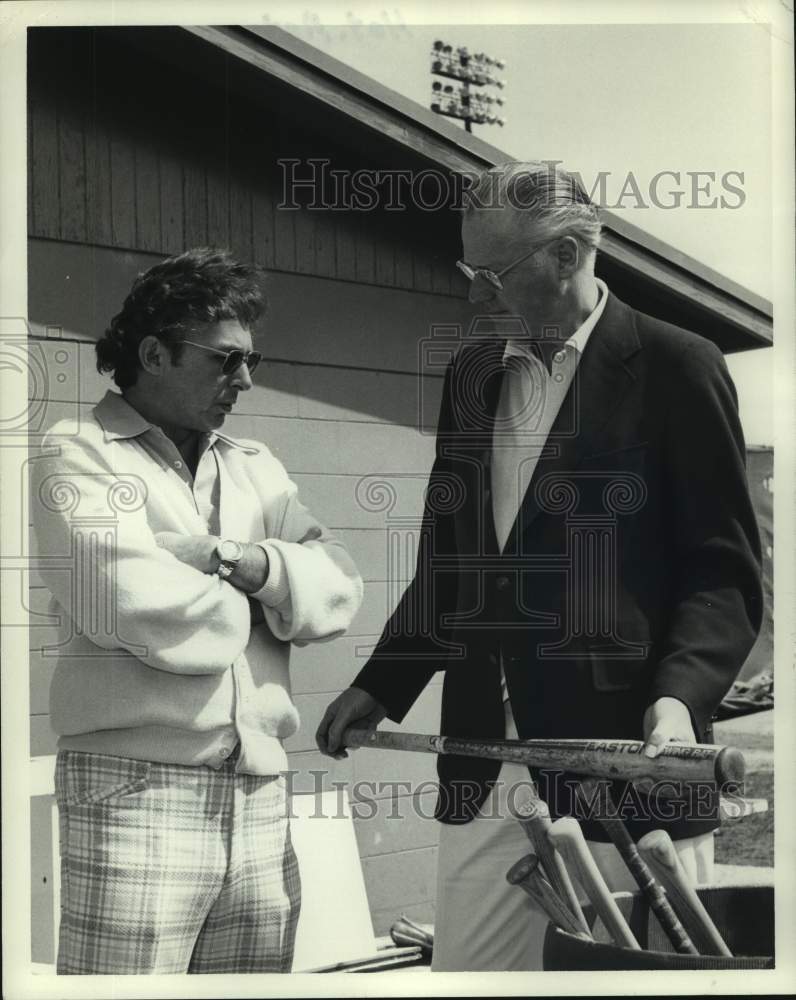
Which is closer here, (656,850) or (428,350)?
(656,850)

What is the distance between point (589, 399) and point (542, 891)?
1257 mm

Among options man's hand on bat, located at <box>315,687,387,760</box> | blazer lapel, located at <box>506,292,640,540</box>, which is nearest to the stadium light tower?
blazer lapel, located at <box>506,292,640,540</box>

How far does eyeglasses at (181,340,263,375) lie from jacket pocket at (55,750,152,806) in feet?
3.38

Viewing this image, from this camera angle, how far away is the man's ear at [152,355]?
3.66m

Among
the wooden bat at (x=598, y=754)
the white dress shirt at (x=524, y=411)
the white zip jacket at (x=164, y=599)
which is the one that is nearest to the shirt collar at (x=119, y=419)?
the white zip jacket at (x=164, y=599)

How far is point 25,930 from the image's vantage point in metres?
3.78

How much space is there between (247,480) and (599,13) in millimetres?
Answer: 1588

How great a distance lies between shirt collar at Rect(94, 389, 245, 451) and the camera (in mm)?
3621

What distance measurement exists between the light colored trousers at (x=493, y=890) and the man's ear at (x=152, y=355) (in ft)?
4.23

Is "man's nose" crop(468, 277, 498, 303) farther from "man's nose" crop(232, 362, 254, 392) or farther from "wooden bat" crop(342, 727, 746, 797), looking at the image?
"wooden bat" crop(342, 727, 746, 797)

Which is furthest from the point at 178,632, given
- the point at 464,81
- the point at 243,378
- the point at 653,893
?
the point at 464,81

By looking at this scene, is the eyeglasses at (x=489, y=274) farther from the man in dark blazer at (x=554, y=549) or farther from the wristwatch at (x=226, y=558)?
the wristwatch at (x=226, y=558)

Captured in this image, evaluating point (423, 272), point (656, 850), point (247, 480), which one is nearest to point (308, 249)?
point (423, 272)

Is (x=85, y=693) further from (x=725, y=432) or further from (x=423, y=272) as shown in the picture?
(x=725, y=432)
